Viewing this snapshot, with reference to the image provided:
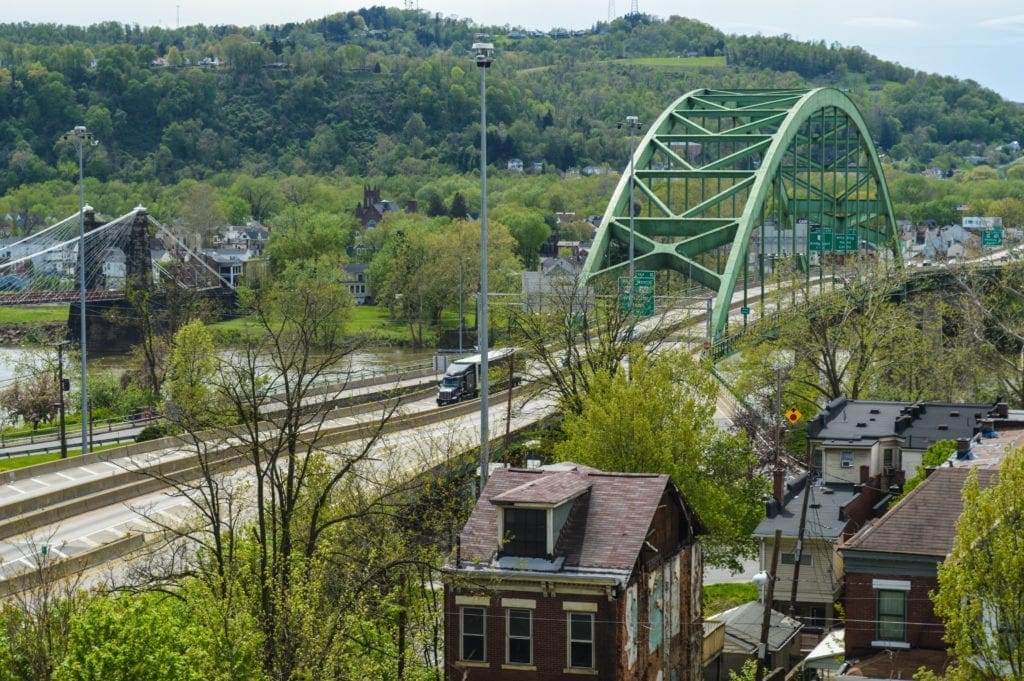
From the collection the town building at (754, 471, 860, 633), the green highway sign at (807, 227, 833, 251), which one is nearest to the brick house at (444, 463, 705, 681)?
the town building at (754, 471, 860, 633)

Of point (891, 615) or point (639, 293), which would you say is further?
point (639, 293)

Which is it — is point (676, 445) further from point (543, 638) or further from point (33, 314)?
point (33, 314)

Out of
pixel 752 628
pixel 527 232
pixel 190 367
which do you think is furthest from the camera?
pixel 527 232

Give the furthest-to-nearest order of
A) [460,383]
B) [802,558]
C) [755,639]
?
[460,383]
[802,558]
[755,639]

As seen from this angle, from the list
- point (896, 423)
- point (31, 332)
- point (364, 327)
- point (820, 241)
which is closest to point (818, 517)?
point (896, 423)

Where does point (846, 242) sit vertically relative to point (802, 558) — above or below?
above

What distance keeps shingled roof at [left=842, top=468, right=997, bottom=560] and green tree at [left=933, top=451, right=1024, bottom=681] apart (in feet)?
14.5

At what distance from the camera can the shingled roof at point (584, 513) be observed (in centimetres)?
2842

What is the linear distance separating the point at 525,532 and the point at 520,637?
1722mm

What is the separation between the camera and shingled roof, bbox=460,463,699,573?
28.4 m

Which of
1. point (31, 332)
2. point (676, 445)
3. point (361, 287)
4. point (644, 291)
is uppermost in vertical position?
point (644, 291)

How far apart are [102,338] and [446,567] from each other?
98686 millimetres

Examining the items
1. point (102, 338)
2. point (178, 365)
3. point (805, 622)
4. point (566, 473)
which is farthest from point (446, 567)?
point (102, 338)

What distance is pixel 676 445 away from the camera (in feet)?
144
